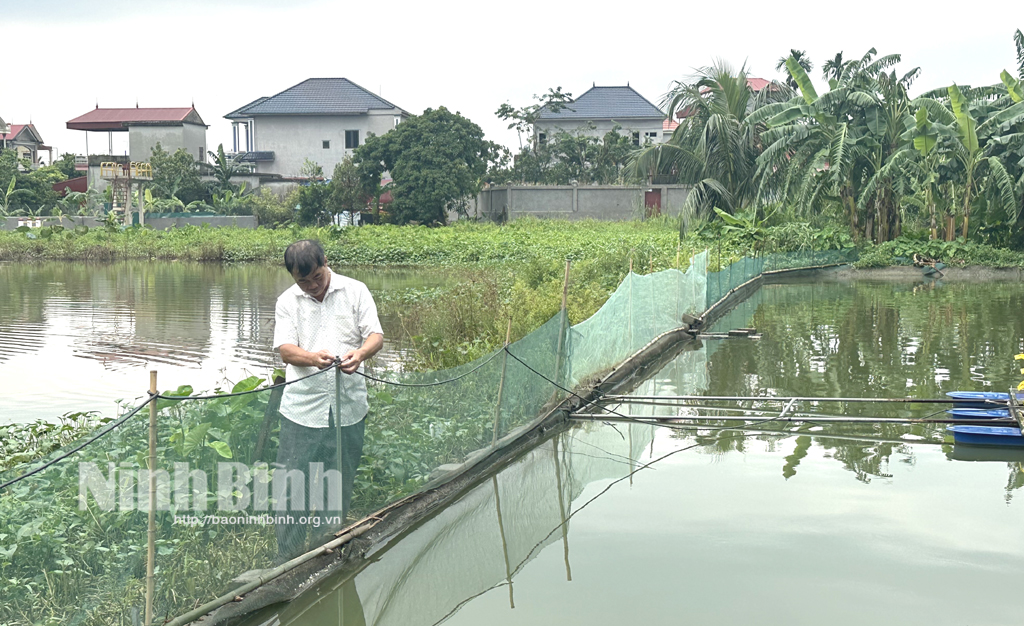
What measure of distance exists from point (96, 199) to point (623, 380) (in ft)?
138

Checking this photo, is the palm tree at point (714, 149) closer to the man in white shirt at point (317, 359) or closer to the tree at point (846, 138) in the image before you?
the tree at point (846, 138)

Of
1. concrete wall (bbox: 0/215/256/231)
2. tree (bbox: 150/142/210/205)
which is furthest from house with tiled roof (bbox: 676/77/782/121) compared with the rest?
tree (bbox: 150/142/210/205)

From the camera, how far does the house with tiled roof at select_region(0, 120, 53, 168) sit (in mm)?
65438

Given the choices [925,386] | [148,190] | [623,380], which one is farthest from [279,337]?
[148,190]

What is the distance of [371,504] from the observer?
5.88m

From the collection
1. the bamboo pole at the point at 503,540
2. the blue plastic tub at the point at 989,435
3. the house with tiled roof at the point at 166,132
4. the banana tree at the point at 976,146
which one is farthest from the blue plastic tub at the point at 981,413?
the house with tiled roof at the point at 166,132

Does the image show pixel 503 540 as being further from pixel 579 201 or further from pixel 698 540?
pixel 579 201

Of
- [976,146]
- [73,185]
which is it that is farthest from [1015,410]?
[73,185]

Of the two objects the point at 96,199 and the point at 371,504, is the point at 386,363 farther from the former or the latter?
the point at 96,199

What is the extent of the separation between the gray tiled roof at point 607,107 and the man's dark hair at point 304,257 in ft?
151

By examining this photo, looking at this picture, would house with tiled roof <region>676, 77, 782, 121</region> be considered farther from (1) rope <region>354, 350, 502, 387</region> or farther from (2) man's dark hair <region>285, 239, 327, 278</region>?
(2) man's dark hair <region>285, 239, 327, 278</region>

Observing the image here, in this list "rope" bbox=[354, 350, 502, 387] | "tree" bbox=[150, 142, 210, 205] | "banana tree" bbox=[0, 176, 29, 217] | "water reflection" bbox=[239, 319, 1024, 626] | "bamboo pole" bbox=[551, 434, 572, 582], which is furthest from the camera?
"tree" bbox=[150, 142, 210, 205]

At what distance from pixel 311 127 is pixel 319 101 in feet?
5.22

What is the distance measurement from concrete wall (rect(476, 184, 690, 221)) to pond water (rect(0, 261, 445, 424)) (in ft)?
44.0
